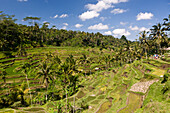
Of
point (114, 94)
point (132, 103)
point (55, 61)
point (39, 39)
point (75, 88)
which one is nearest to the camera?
point (132, 103)

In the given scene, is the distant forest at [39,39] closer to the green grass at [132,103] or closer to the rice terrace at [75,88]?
the rice terrace at [75,88]

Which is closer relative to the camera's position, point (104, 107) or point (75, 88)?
point (104, 107)

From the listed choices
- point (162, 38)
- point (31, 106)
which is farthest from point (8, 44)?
point (162, 38)

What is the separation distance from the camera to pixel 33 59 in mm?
61594

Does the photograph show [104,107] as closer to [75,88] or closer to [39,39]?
[75,88]

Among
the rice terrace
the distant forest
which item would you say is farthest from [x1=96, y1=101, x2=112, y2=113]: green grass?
the distant forest

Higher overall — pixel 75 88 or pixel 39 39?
pixel 39 39

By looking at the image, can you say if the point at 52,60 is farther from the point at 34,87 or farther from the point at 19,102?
the point at 19,102

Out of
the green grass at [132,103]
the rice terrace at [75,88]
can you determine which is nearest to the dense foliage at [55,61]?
the rice terrace at [75,88]

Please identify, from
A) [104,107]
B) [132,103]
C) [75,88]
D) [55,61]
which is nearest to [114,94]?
[104,107]

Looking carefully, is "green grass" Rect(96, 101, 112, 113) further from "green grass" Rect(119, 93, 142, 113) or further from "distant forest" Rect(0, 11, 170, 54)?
"distant forest" Rect(0, 11, 170, 54)

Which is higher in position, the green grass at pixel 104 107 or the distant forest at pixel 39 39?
the distant forest at pixel 39 39

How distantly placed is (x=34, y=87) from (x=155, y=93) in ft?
123

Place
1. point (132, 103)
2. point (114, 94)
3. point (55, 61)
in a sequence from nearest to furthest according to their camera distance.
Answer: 1. point (132, 103)
2. point (114, 94)
3. point (55, 61)
